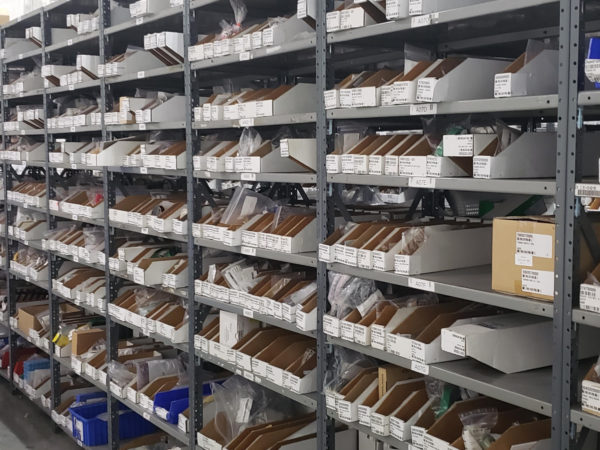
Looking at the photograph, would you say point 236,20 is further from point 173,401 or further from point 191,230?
point 173,401

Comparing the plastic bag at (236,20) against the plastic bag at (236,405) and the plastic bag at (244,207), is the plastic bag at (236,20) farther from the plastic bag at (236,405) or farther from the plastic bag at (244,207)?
the plastic bag at (236,405)

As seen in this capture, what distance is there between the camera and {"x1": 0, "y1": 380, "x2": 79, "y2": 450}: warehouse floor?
550cm

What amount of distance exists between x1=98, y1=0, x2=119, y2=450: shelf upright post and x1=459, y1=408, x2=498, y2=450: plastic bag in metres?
2.87

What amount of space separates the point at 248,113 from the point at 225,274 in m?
0.83

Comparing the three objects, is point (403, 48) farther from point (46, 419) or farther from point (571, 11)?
point (46, 419)

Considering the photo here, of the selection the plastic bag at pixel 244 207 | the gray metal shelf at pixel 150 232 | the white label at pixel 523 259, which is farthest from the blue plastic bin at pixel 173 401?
the white label at pixel 523 259

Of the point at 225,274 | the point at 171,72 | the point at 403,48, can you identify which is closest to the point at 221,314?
the point at 225,274

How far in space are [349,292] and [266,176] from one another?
697 mm

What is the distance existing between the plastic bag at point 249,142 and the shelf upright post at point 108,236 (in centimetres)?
137

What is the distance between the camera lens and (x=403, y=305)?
9.79 ft

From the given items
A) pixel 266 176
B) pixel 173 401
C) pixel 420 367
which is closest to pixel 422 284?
pixel 420 367

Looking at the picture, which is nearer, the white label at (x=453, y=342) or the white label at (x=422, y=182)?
the white label at (x=453, y=342)

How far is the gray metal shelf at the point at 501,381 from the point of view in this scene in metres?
2.30

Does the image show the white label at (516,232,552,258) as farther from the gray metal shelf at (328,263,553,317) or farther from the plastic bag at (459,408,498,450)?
the plastic bag at (459,408,498,450)
